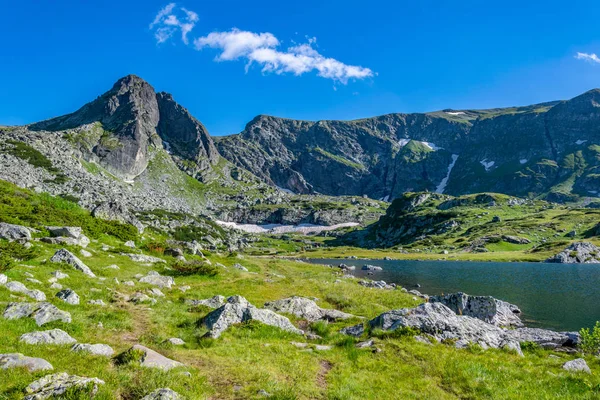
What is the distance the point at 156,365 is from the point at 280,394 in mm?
5027

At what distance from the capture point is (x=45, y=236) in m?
43.9

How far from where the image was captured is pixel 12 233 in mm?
36656

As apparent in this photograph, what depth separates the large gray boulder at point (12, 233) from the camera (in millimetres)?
35656

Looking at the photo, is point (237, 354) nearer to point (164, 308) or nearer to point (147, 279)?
point (164, 308)

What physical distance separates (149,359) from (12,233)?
33412 mm

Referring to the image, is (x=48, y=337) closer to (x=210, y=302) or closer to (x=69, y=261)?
(x=210, y=302)

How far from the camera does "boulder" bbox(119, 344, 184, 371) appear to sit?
13492 millimetres

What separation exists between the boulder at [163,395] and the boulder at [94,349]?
4.93 m

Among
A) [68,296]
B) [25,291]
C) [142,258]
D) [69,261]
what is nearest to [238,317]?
[68,296]

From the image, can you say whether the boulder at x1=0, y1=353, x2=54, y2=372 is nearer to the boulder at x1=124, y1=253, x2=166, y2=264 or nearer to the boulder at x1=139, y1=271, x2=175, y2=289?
the boulder at x1=139, y1=271, x2=175, y2=289

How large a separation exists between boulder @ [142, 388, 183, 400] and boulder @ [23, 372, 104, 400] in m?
1.56

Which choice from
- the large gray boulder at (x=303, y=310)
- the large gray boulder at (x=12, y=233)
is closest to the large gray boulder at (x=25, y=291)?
the large gray boulder at (x=303, y=310)

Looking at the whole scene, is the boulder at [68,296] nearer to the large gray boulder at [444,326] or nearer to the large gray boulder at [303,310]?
the large gray boulder at [303,310]

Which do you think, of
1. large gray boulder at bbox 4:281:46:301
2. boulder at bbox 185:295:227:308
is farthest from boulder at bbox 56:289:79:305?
boulder at bbox 185:295:227:308
